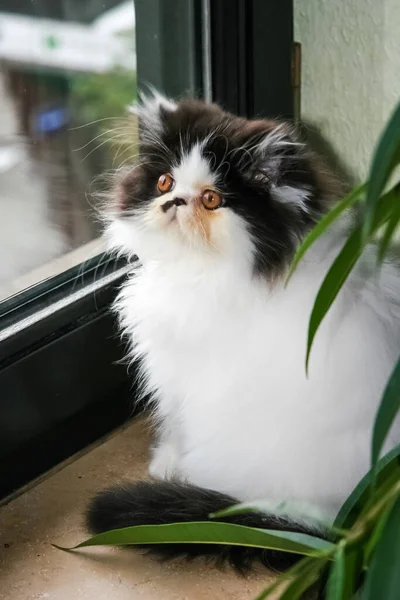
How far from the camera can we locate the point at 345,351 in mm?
1072

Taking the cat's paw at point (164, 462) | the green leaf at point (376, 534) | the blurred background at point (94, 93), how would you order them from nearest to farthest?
the green leaf at point (376, 534)
the cat's paw at point (164, 462)
the blurred background at point (94, 93)

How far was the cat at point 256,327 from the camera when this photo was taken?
1066mm

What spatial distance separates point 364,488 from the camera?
2.52 feet

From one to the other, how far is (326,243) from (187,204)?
190mm

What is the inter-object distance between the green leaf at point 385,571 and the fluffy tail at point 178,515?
1.50 ft

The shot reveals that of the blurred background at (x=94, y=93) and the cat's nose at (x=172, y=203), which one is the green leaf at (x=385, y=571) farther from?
the blurred background at (x=94, y=93)

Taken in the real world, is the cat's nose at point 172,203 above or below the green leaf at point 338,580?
above

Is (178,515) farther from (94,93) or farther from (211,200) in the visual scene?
(94,93)

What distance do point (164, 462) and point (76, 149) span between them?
1.91ft

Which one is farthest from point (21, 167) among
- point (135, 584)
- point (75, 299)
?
point (135, 584)

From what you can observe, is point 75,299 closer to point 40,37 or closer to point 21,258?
point 21,258

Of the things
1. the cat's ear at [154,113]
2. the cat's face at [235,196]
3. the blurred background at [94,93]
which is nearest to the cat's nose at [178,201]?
the cat's face at [235,196]

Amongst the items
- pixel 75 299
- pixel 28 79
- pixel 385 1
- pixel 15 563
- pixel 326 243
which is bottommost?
pixel 15 563

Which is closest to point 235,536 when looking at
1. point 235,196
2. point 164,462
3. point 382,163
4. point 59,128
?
point 382,163
